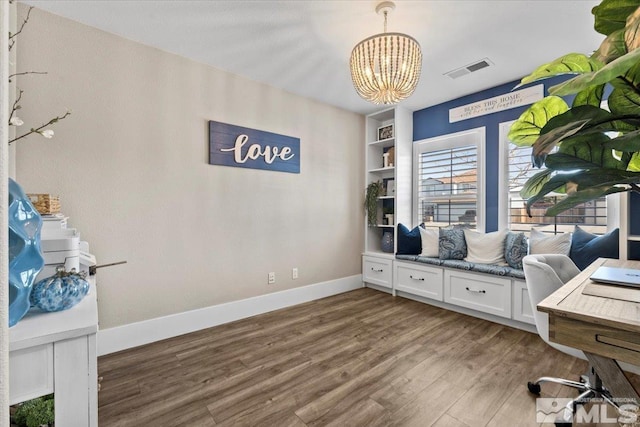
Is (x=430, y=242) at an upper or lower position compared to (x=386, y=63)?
lower

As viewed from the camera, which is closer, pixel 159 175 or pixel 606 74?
pixel 606 74

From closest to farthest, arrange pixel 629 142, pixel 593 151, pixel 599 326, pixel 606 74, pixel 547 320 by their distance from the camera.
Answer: pixel 606 74 → pixel 629 142 → pixel 593 151 → pixel 599 326 → pixel 547 320

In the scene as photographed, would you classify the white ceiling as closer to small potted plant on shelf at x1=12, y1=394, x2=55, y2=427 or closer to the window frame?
the window frame

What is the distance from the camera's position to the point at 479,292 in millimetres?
2932

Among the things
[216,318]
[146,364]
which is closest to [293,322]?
[216,318]

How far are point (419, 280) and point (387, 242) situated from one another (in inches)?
29.0

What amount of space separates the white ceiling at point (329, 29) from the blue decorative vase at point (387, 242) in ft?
6.76

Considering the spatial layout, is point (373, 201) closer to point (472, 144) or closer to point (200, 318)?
point (472, 144)

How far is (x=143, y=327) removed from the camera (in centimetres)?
241

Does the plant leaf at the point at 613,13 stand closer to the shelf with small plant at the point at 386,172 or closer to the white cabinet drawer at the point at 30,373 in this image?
the white cabinet drawer at the point at 30,373

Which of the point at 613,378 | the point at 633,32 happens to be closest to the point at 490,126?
the point at 613,378

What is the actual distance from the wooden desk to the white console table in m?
1.45

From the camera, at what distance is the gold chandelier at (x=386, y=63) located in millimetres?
1843

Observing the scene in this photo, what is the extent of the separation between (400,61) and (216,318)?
2739 mm
